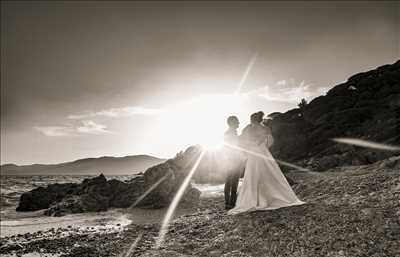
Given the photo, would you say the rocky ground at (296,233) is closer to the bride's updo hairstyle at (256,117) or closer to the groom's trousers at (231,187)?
the groom's trousers at (231,187)

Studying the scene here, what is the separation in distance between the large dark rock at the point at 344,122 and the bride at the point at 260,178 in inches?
1157

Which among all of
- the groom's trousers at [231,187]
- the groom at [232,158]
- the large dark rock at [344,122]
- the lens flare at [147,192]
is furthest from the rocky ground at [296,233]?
the large dark rock at [344,122]

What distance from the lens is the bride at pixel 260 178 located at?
11281mm

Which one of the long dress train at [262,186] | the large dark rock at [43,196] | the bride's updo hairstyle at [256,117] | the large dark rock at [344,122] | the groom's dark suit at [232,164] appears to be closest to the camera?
the long dress train at [262,186]

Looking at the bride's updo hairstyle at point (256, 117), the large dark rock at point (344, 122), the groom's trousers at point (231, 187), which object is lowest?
the groom's trousers at point (231, 187)

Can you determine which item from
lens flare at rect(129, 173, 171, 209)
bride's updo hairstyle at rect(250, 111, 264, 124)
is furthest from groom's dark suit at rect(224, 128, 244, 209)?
lens flare at rect(129, 173, 171, 209)

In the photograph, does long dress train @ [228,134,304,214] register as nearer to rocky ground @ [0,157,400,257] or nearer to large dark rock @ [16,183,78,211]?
rocky ground @ [0,157,400,257]

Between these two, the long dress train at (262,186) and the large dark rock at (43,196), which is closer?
the long dress train at (262,186)

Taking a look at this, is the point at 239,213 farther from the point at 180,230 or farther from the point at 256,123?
the point at 256,123

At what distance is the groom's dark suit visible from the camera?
1357 cm

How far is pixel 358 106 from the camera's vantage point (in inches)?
2505

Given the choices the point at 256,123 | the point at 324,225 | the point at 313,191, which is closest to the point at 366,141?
the point at 313,191

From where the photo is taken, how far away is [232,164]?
13734 millimetres

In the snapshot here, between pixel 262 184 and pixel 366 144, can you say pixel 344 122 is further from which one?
pixel 262 184
